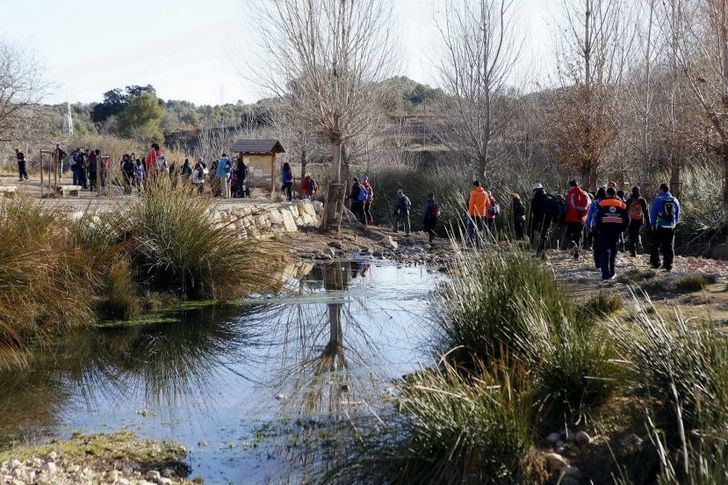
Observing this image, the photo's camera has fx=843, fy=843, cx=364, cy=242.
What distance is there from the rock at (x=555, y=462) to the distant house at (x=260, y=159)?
2526cm

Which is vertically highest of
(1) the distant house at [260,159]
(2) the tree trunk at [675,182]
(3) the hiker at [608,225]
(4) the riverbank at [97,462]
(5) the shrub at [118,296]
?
(1) the distant house at [260,159]

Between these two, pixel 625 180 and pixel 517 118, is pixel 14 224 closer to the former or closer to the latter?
pixel 625 180

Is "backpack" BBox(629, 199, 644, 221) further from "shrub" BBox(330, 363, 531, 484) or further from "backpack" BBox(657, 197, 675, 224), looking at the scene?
"shrub" BBox(330, 363, 531, 484)

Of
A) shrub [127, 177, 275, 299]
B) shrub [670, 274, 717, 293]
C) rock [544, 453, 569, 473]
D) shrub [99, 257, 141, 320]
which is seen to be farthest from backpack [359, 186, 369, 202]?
rock [544, 453, 569, 473]

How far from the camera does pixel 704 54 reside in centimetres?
1702

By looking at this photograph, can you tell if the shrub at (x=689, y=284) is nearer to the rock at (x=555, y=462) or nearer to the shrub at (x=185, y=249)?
the shrub at (x=185, y=249)

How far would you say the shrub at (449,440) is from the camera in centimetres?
558

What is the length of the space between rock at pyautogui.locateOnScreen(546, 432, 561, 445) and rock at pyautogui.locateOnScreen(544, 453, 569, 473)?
37 cm

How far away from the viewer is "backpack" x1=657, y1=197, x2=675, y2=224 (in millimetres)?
15008

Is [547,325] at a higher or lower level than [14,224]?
lower

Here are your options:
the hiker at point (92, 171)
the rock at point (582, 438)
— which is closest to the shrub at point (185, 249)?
the rock at point (582, 438)

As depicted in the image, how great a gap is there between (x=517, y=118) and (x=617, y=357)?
35.7 metres

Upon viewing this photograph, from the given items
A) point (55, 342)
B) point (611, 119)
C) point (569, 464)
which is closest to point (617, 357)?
point (569, 464)

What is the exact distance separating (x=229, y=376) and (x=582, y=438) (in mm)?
4576
